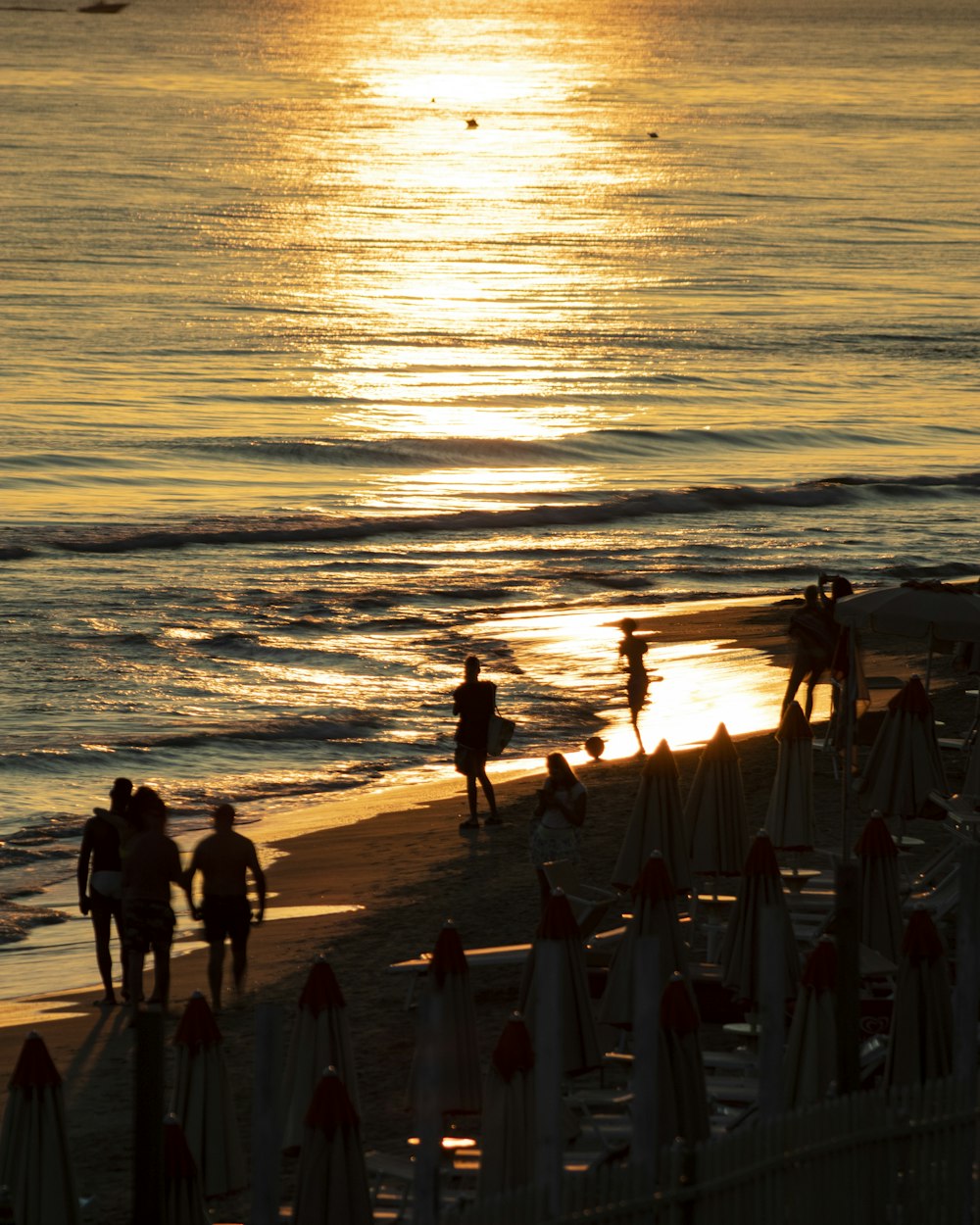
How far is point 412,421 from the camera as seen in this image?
149 ft

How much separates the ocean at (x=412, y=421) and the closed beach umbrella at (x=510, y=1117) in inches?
320

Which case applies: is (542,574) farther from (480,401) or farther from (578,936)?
(578,936)

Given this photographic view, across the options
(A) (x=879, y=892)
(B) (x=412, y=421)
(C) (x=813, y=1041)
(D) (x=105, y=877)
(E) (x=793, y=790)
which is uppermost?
(B) (x=412, y=421)

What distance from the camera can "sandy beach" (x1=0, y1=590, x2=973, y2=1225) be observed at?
10062 mm

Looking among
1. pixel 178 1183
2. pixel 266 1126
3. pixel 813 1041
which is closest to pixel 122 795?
pixel 178 1183

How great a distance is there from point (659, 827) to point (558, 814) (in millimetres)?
1966

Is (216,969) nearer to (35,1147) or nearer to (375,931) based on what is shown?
(375,931)

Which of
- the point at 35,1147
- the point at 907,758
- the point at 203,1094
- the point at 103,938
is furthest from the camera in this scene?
the point at 907,758

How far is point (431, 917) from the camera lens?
44.0ft

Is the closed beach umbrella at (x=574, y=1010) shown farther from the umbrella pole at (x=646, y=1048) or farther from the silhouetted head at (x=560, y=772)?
the silhouetted head at (x=560, y=772)

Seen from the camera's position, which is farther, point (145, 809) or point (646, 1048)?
point (145, 809)

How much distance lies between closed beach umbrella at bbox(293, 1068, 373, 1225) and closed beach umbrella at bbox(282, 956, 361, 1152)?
3.85 ft

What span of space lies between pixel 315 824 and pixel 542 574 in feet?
47.5

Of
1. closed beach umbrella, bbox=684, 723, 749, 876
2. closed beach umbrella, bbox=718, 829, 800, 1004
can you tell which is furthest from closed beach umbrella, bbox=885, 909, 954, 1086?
closed beach umbrella, bbox=684, 723, 749, 876
